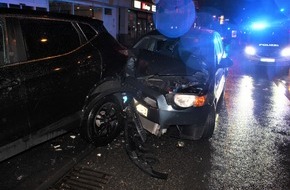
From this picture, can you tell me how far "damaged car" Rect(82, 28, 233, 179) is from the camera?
169 inches

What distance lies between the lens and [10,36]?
3295 millimetres

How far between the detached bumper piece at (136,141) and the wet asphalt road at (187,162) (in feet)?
0.48

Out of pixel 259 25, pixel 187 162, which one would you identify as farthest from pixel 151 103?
pixel 259 25

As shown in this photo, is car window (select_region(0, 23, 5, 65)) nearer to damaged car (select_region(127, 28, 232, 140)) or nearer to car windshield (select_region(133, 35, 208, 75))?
damaged car (select_region(127, 28, 232, 140))

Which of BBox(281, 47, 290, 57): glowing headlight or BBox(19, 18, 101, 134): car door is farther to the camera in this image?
BBox(281, 47, 290, 57): glowing headlight

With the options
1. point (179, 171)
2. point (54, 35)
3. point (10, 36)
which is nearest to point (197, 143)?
point (179, 171)

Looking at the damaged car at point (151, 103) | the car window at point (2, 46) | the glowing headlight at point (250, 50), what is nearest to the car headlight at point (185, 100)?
the damaged car at point (151, 103)

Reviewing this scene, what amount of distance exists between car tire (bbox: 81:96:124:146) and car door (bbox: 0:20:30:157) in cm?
111

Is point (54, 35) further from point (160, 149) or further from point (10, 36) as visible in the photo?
point (160, 149)

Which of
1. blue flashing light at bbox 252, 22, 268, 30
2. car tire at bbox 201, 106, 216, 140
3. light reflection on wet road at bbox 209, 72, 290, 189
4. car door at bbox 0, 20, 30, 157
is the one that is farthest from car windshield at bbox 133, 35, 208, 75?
blue flashing light at bbox 252, 22, 268, 30

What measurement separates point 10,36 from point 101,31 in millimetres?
1628

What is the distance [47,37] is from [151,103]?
1746 mm

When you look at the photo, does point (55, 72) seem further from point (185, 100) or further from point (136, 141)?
point (185, 100)

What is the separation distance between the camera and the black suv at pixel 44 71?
3234mm
